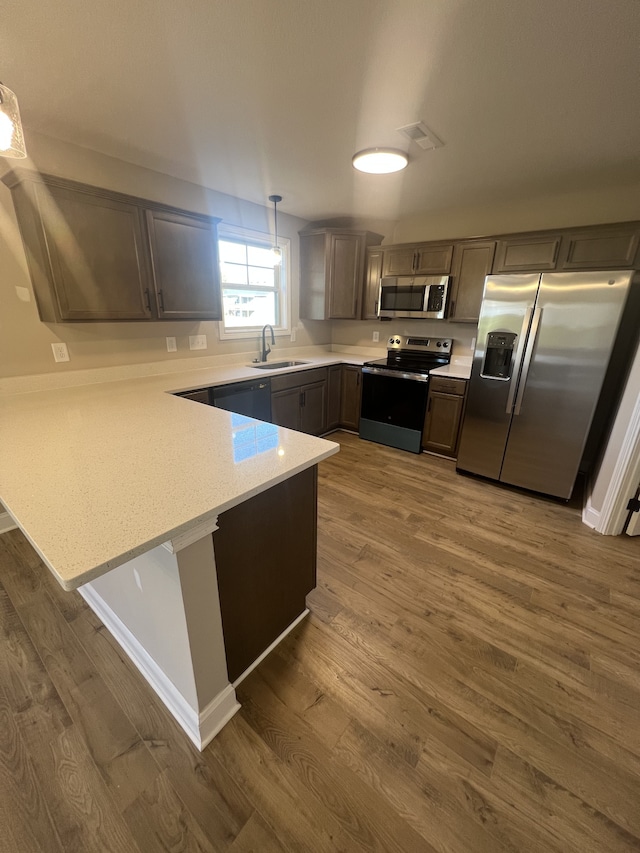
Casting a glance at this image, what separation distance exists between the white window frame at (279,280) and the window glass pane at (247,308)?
81mm

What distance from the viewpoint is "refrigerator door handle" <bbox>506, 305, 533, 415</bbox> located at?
8.52 feet

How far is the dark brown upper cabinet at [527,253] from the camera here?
2.85 metres

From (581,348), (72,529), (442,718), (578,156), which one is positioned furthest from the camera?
(581,348)

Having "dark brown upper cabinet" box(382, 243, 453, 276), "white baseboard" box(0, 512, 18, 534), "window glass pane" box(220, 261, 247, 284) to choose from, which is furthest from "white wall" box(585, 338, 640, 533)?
"white baseboard" box(0, 512, 18, 534)

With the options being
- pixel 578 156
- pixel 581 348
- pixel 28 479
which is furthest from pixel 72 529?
pixel 578 156

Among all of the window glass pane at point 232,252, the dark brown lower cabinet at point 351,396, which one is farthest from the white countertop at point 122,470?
the dark brown lower cabinet at point 351,396

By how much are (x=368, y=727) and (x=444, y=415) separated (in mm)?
2685

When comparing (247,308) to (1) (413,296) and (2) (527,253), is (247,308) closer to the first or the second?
(1) (413,296)

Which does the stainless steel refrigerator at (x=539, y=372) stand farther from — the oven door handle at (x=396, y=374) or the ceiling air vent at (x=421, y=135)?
the ceiling air vent at (x=421, y=135)

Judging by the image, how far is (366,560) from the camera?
210 centimetres

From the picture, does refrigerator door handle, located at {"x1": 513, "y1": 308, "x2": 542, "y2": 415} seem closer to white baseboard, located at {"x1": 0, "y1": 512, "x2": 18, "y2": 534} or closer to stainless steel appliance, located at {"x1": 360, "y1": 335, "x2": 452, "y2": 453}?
stainless steel appliance, located at {"x1": 360, "y1": 335, "x2": 452, "y2": 453}

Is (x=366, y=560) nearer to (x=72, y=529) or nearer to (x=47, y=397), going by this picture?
(x=72, y=529)

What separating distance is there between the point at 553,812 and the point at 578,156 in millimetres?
3343

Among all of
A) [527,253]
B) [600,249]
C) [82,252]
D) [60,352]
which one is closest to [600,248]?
[600,249]
